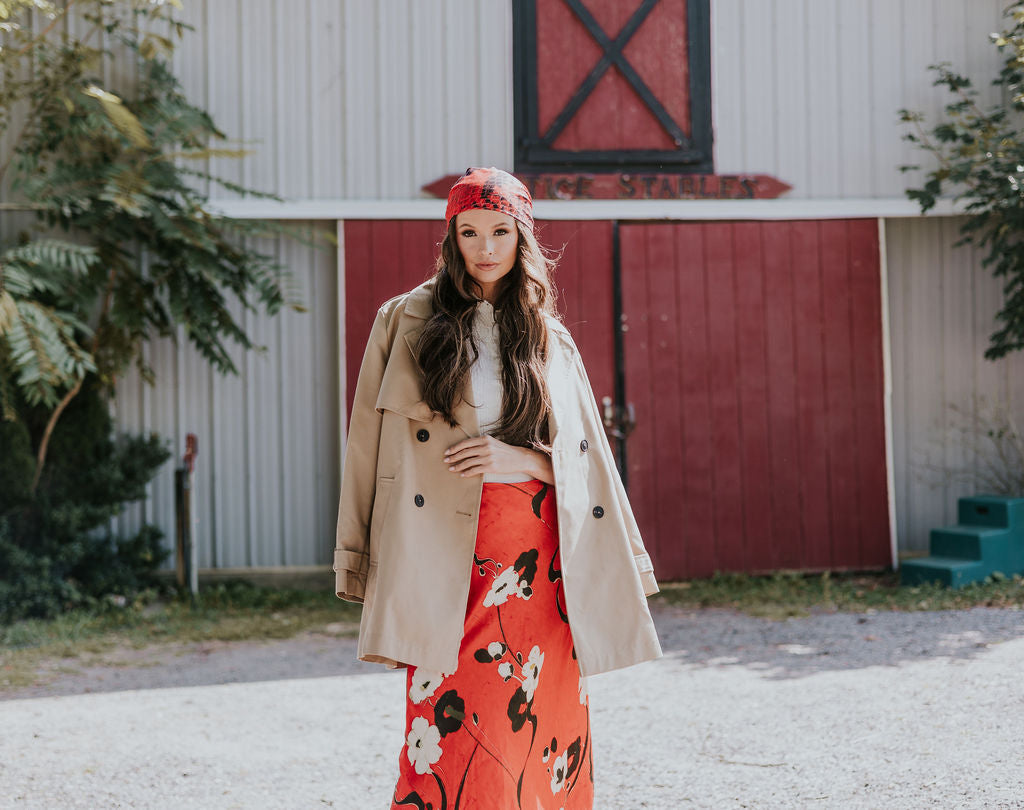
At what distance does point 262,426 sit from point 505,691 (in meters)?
4.93

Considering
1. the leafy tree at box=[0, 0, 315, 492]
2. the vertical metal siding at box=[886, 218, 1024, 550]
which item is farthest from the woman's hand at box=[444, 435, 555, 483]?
the vertical metal siding at box=[886, 218, 1024, 550]

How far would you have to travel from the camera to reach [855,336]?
23.9ft

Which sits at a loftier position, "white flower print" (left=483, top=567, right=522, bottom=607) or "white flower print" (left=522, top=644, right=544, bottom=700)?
"white flower print" (left=483, top=567, right=522, bottom=607)

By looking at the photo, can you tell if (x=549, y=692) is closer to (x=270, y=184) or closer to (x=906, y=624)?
(x=906, y=624)

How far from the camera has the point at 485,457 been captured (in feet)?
8.01

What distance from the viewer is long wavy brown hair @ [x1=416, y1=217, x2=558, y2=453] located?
248 centimetres

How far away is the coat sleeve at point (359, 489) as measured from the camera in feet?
8.20

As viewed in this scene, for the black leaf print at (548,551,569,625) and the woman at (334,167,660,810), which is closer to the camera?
the woman at (334,167,660,810)

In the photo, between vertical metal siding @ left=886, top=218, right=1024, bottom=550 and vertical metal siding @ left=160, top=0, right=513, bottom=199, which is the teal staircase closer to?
vertical metal siding @ left=886, top=218, right=1024, bottom=550

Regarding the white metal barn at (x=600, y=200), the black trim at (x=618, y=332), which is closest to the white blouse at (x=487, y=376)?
the white metal barn at (x=600, y=200)

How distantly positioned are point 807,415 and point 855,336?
67 cm

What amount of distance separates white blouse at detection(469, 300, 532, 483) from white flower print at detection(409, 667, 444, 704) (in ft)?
1.59

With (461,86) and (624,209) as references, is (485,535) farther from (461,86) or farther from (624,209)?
(461,86)

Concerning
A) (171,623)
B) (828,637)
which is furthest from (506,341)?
(171,623)
